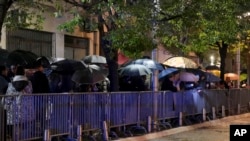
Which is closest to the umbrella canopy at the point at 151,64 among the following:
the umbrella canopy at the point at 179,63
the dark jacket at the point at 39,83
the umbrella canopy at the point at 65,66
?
the umbrella canopy at the point at 179,63

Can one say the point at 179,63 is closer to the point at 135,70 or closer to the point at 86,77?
the point at 135,70

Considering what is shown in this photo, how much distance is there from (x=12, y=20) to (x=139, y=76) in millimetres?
4631

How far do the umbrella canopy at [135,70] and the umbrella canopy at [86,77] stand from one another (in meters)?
2.20

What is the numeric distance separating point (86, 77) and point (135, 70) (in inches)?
109

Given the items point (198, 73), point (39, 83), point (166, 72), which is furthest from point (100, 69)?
point (198, 73)

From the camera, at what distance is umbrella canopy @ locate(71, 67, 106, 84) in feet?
43.4

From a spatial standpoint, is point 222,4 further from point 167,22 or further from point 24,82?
point 24,82

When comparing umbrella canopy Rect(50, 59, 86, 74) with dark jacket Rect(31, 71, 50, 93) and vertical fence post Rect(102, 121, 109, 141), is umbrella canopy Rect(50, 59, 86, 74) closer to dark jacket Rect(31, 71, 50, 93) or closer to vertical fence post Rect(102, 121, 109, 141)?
dark jacket Rect(31, 71, 50, 93)

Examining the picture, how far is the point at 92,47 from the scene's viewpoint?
24.0 meters

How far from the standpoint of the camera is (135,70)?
15648mm

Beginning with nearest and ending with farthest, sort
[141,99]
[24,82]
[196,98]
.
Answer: [24,82]
[141,99]
[196,98]

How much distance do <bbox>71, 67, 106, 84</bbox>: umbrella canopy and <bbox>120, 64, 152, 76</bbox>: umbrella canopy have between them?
7.21 feet

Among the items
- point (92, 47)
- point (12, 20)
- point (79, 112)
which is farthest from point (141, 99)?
point (92, 47)

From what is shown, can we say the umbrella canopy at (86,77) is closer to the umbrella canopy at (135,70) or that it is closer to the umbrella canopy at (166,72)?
the umbrella canopy at (135,70)
